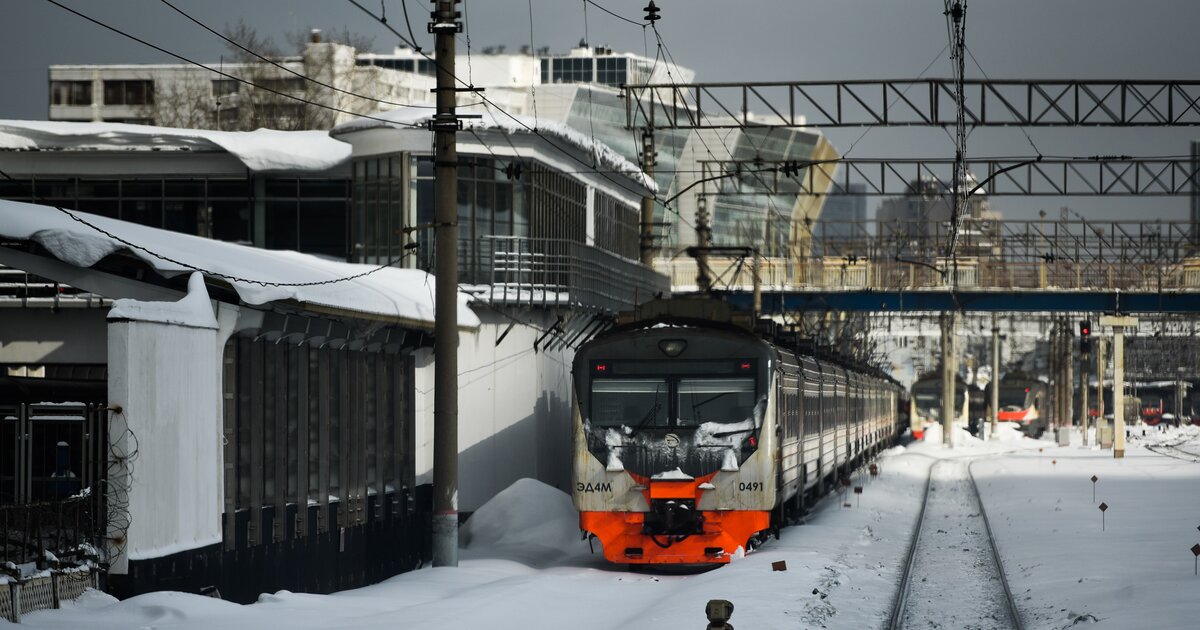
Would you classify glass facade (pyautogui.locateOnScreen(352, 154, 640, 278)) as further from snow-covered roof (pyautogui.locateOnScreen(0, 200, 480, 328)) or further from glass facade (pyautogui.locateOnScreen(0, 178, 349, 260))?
snow-covered roof (pyautogui.locateOnScreen(0, 200, 480, 328))

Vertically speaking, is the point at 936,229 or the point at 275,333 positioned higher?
the point at 936,229

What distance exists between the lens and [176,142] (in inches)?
1261

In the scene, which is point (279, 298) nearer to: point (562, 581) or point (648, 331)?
point (562, 581)

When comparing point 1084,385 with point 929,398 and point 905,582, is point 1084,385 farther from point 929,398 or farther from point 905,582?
point 905,582

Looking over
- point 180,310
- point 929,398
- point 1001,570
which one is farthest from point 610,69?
point 180,310

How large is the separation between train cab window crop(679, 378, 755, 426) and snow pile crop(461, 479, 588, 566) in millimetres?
3530

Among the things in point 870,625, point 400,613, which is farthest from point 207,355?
point 870,625

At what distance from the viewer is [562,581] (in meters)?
17.7

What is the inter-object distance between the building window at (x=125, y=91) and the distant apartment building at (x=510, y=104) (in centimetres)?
7

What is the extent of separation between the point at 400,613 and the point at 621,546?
5711 mm

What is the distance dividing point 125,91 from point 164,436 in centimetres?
9869

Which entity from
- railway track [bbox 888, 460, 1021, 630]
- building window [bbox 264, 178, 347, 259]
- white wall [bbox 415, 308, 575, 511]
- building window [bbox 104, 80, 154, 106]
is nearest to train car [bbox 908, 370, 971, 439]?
building window [bbox 104, 80, 154, 106]

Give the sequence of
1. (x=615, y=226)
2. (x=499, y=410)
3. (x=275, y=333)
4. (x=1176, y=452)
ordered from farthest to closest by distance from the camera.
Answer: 1. (x=1176, y=452)
2. (x=615, y=226)
3. (x=499, y=410)
4. (x=275, y=333)

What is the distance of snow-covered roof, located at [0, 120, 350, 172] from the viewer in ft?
102
